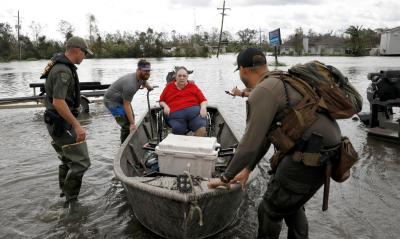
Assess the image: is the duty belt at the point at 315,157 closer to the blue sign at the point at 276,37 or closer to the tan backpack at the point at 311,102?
the tan backpack at the point at 311,102

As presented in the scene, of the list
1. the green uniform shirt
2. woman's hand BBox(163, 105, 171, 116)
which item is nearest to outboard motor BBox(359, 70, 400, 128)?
woman's hand BBox(163, 105, 171, 116)

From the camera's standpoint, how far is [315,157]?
3.05m

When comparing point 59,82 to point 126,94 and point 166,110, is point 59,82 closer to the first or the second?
point 126,94

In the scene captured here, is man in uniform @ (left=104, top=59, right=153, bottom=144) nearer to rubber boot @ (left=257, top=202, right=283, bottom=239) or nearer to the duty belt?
rubber boot @ (left=257, top=202, right=283, bottom=239)

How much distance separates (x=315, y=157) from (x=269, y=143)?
1.38 feet

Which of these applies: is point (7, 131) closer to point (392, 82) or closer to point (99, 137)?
point (99, 137)

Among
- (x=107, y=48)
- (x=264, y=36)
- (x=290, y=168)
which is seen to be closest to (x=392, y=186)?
(x=290, y=168)

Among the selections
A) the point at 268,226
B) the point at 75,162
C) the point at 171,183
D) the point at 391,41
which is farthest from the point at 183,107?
the point at 391,41

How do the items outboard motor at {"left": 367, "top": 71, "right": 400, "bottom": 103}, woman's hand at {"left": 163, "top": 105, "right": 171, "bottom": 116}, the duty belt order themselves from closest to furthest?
the duty belt, woman's hand at {"left": 163, "top": 105, "right": 171, "bottom": 116}, outboard motor at {"left": 367, "top": 71, "right": 400, "bottom": 103}

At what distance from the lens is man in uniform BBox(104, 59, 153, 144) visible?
694 centimetres

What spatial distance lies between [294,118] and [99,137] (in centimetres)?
833

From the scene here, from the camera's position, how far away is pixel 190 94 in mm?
7145

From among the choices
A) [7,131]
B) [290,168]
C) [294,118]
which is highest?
[294,118]

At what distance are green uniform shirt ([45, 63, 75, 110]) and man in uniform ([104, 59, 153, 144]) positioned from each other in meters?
1.93
